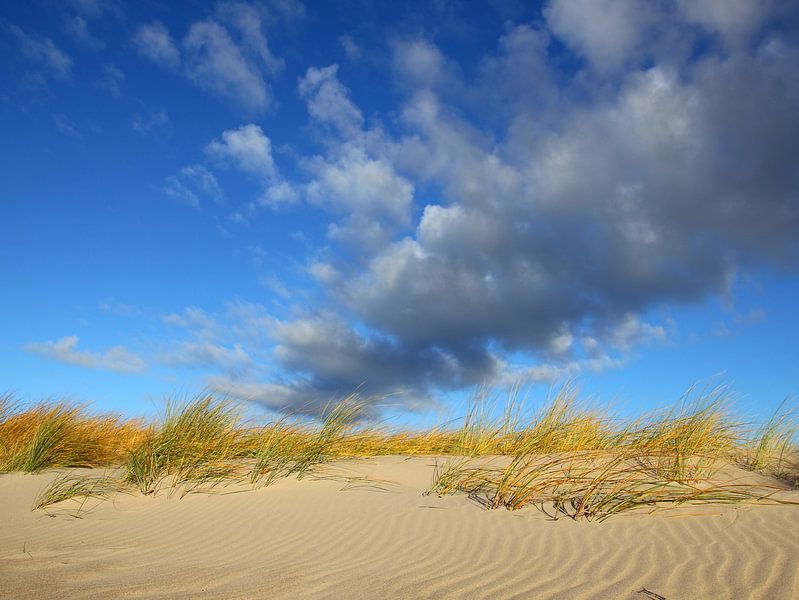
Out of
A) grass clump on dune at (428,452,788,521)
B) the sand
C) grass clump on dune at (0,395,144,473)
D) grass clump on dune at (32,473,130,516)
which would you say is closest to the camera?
the sand

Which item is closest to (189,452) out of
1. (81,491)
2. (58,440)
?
(81,491)

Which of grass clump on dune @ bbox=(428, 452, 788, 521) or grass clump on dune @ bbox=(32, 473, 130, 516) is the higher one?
grass clump on dune @ bbox=(428, 452, 788, 521)

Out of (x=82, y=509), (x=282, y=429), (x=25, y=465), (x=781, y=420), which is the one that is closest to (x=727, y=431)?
(x=781, y=420)

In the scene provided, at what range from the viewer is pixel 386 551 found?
12.2 feet

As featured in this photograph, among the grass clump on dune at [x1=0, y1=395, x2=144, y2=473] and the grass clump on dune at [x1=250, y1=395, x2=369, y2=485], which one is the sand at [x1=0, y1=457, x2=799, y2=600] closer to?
the grass clump on dune at [x1=250, y1=395, x2=369, y2=485]

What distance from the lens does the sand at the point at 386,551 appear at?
292 centimetres

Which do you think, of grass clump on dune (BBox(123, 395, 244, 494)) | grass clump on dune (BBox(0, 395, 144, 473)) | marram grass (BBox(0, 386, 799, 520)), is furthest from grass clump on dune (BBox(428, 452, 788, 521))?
grass clump on dune (BBox(0, 395, 144, 473))

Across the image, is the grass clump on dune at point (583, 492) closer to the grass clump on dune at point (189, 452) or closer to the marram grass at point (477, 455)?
the marram grass at point (477, 455)

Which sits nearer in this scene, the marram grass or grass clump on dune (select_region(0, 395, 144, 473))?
the marram grass

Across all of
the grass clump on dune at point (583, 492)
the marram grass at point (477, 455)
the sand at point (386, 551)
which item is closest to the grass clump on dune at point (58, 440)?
the marram grass at point (477, 455)

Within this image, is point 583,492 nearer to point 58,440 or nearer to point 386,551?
point 386,551

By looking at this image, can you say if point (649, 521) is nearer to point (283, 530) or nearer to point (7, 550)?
point (283, 530)

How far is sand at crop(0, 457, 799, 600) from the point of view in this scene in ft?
9.59

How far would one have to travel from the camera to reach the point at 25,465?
7949mm
